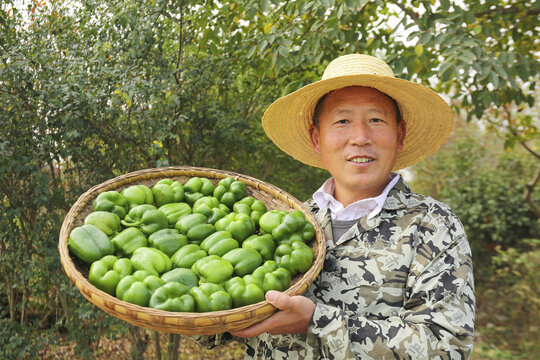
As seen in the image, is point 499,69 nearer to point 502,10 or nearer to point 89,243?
point 502,10

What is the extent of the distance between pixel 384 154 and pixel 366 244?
→ 0.42 m

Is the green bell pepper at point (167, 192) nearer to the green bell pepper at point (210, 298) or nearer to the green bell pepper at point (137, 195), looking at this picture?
the green bell pepper at point (137, 195)

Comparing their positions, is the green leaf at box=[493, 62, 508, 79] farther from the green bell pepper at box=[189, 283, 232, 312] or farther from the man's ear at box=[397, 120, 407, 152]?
the green bell pepper at box=[189, 283, 232, 312]

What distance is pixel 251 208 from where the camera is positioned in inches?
88.4

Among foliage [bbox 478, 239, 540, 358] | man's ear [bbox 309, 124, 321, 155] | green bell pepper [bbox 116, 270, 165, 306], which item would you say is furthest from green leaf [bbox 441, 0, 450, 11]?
foliage [bbox 478, 239, 540, 358]

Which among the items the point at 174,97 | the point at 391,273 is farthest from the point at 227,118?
the point at 391,273

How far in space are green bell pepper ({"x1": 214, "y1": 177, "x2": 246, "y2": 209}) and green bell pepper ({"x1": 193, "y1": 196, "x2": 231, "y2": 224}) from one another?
36mm

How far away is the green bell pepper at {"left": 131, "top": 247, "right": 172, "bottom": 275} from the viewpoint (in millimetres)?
1766

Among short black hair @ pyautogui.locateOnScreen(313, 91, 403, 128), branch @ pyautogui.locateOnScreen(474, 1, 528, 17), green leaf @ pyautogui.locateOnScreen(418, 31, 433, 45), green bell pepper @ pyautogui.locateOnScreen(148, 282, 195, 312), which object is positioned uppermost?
branch @ pyautogui.locateOnScreen(474, 1, 528, 17)

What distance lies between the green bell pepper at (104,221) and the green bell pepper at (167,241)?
0.17 meters

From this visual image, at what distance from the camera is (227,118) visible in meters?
3.89

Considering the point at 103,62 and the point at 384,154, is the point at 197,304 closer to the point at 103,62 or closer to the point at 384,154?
the point at 384,154

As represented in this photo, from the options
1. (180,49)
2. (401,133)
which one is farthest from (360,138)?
(180,49)

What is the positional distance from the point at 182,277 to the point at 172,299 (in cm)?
18
